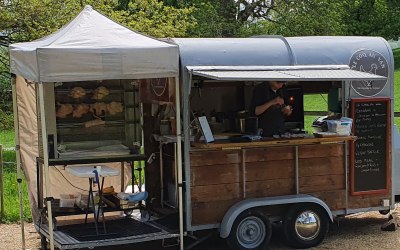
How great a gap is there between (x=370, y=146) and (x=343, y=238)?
1.17 meters

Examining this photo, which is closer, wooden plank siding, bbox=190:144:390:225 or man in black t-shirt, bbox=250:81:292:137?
wooden plank siding, bbox=190:144:390:225

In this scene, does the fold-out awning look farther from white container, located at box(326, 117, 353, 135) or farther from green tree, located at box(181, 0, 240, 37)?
green tree, located at box(181, 0, 240, 37)

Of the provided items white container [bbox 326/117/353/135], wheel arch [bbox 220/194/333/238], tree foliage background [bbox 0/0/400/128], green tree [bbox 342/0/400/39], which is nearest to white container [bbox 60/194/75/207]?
wheel arch [bbox 220/194/333/238]

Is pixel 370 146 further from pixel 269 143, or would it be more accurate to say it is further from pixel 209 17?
pixel 209 17

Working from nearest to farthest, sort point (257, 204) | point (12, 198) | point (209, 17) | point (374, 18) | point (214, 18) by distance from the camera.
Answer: point (257, 204) → point (12, 198) → point (209, 17) → point (214, 18) → point (374, 18)

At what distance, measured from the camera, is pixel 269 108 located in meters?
7.26

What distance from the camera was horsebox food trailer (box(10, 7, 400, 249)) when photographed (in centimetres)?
648

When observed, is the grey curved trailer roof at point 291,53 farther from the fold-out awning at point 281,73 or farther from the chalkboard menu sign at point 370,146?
the chalkboard menu sign at point 370,146

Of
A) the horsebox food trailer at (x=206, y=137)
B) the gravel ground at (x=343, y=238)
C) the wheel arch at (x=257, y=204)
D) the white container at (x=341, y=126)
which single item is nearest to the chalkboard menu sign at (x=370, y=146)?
the horsebox food trailer at (x=206, y=137)

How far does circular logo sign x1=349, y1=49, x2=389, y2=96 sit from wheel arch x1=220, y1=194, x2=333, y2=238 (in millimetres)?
1462

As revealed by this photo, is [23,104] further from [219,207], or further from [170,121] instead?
[219,207]

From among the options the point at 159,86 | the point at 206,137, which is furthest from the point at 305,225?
the point at 159,86

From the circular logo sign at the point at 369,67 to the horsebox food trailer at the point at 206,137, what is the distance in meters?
0.01

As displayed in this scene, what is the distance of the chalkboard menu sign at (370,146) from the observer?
7.62 meters
